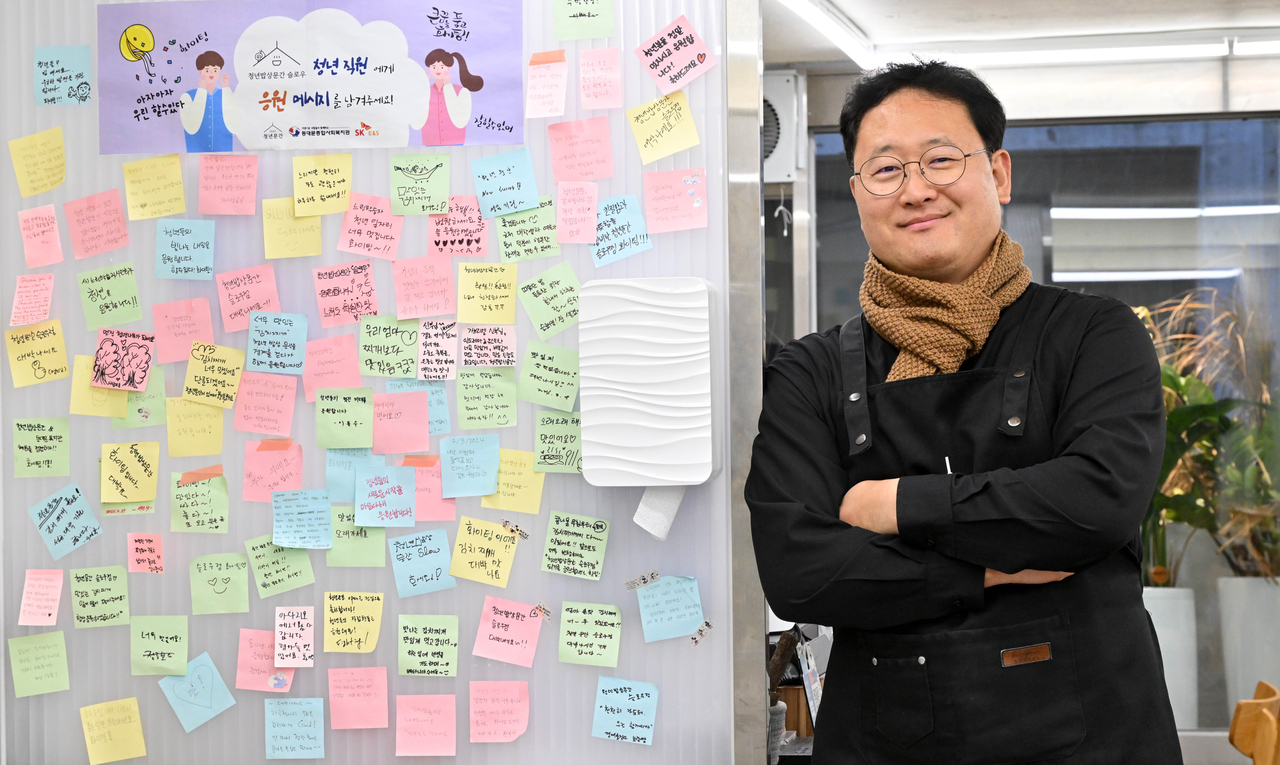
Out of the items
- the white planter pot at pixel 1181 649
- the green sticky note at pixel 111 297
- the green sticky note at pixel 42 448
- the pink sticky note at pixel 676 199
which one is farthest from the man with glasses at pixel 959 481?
the white planter pot at pixel 1181 649

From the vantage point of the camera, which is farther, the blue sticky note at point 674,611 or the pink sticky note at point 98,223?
the pink sticky note at point 98,223

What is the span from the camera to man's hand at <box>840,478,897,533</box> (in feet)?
4.54

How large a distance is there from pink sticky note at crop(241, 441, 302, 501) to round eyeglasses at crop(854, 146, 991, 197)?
1.15m

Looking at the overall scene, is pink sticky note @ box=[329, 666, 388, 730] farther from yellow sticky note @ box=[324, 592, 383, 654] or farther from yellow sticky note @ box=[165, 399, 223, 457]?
yellow sticky note @ box=[165, 399, 223, 457]

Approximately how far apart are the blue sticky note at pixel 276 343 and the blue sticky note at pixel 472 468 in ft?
1.14

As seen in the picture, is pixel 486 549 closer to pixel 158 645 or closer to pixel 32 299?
pixel 158 645

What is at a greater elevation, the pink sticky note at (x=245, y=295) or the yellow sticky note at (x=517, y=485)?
the pink sticky note at (x=245, y=295)

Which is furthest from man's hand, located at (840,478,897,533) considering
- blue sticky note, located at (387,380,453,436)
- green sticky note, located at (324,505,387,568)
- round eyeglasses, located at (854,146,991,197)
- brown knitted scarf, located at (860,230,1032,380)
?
green sticky note, located at (324,505,387,568)

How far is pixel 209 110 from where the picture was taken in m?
1.91

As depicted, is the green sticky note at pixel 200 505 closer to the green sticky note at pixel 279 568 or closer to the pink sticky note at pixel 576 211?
the green sticky note at pixel 279 568

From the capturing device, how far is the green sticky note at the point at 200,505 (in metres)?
1.91

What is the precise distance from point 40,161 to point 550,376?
1103mm

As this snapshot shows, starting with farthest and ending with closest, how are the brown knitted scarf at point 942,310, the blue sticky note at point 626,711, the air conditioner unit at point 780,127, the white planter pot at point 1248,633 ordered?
the air conditioner unit at point 780,127 → the white planter pot at point 1248,633 → the blue sticky note at point 626,711 → the brown knitted scarf at point 942,310

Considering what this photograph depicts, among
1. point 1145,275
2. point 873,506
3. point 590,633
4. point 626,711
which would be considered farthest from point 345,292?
point 1145,275
